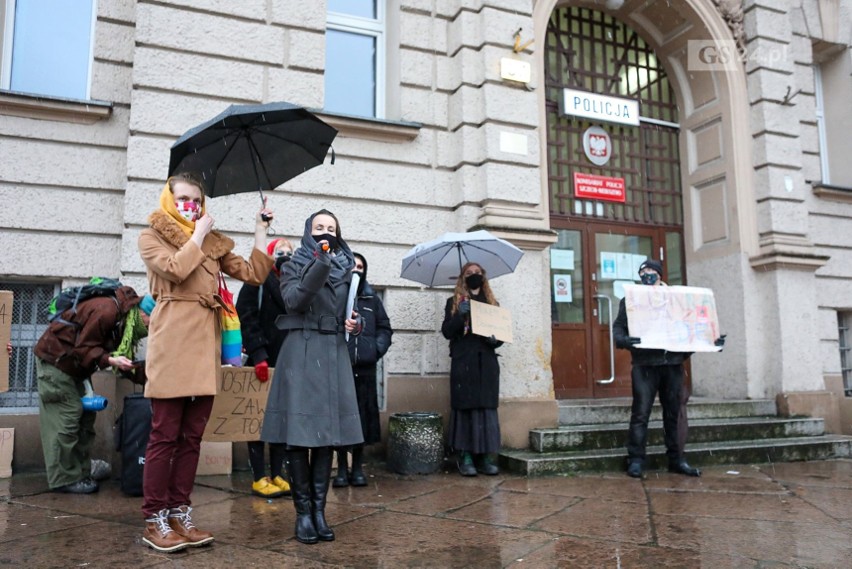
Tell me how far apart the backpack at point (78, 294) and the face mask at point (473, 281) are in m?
2.92

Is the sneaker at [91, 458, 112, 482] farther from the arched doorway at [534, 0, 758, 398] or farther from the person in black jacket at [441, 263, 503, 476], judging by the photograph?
the arched doorway at [534, 0, 758, 398]

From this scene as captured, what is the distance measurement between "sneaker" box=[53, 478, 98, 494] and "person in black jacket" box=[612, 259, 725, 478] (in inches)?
173

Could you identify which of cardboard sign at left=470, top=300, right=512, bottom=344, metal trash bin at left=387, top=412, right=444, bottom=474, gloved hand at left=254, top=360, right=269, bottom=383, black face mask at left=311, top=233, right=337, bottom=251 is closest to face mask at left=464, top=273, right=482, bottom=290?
cardboard sign at left=470, top=300, right=512, bottom=344

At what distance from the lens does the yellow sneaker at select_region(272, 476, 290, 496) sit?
5.05m

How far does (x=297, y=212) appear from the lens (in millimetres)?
6754

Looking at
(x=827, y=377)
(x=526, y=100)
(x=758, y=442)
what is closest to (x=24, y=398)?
(x=526, y=100)

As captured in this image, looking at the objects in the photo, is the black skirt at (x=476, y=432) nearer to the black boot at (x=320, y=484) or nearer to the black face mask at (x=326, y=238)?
the black boot at (x=320, y=484)

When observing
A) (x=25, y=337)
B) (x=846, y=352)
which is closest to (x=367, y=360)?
(x=25, y=337)

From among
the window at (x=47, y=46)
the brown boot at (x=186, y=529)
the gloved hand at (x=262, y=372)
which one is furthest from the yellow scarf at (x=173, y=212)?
the window at (x=47, y=46)

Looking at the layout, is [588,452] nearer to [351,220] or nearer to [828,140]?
[351,220]

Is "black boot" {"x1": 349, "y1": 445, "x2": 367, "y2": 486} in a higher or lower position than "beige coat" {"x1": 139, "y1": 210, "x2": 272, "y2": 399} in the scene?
lower

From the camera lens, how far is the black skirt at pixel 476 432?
19.8 ft

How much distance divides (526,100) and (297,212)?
2.84 meters

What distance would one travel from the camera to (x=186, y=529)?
3.67m
